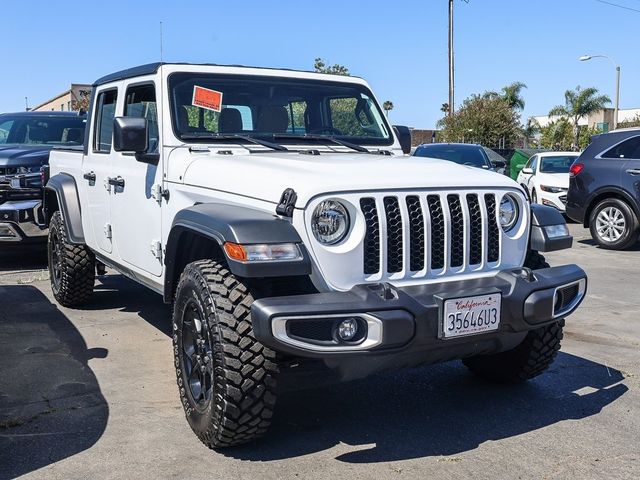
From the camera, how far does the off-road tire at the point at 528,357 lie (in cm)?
427

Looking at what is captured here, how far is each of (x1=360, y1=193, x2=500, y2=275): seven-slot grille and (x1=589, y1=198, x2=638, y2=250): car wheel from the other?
7.65 m

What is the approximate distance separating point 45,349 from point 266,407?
8.58ft

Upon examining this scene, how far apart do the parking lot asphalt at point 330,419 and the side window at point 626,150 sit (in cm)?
539

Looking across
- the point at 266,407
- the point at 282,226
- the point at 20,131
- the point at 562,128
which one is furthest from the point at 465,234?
the point at 562,128

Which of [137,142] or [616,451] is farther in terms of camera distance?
[137,142]

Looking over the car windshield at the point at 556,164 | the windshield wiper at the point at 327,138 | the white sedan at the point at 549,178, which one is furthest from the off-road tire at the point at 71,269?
the car windshield at the point at 556,164

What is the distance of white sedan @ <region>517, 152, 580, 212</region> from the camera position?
14539mm

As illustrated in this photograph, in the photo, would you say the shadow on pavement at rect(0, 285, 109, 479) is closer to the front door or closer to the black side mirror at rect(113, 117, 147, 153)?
the front door

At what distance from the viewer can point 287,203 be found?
346 centimetres

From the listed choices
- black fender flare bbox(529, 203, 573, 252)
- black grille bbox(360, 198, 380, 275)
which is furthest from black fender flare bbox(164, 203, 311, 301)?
black fender flare bbox(529, 203, 573, 252)

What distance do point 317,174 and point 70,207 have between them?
336cm

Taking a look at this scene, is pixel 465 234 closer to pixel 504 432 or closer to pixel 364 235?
pixel 364 235

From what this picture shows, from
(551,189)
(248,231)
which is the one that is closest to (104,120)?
(248,231)

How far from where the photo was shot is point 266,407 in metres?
3.48
